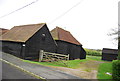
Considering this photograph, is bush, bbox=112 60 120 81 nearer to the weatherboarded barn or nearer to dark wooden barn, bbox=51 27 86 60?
the weatherboarded barn

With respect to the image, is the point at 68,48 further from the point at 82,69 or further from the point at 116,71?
the point at 116,71

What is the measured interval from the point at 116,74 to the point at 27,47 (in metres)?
12.1

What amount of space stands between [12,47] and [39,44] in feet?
14.3

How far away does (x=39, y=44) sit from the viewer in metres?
18.3

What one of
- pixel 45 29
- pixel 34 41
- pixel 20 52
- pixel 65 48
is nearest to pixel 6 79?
pixel 20 52

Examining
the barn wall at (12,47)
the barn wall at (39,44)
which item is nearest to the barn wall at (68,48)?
the barn wall at (39,44)

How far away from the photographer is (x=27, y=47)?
15.9 meters

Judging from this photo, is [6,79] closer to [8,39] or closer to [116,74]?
[116,74]

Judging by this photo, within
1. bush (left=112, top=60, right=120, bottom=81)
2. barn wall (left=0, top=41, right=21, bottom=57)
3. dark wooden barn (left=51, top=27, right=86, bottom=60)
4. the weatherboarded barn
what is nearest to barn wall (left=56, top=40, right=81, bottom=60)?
dark wooden barn (left=51, top=27, right=86, bottom=60)

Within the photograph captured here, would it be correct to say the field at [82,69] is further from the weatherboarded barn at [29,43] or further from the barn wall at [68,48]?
the barn wall at [68,48]

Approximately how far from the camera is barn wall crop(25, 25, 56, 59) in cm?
1636

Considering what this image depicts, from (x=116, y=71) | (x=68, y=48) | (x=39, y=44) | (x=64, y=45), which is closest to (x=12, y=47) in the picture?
(x=39, y=44)

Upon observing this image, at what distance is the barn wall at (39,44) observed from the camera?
53.7ft

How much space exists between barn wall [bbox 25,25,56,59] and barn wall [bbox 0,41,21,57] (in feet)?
4.37
